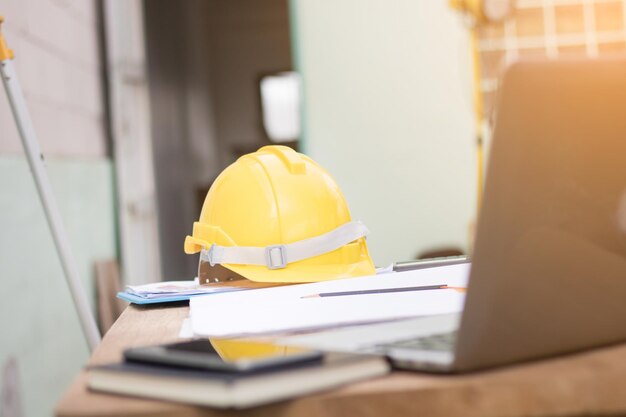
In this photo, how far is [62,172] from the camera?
2822 mm

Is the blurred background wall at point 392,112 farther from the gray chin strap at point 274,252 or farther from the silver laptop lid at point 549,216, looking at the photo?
the silver laptop lid at point 549,216

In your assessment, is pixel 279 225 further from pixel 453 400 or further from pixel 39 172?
pixel 453 400

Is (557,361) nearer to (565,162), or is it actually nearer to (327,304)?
(565,162)

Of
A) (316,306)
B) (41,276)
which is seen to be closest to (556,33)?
(41,276)

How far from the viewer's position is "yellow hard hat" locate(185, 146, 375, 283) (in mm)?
1377

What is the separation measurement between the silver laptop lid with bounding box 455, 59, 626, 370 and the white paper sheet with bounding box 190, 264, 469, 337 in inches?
8.6

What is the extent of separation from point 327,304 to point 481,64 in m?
2.97

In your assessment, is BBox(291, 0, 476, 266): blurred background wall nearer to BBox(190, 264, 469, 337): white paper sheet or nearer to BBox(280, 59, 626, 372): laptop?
BBox(190, 264, 469, 337): white paper sheet

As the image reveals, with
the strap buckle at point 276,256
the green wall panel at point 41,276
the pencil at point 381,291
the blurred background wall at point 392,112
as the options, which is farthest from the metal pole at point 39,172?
the blurred background wall at point 392,112

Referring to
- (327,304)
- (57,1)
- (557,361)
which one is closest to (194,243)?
(327,304)

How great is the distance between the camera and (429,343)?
0.64 meters

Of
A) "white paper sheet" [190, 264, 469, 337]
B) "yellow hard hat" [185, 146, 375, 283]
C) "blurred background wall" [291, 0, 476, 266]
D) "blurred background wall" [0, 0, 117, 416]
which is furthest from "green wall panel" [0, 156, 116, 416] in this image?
"white paper sheet" [190, 264, 469, 337]

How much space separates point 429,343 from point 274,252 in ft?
2.45

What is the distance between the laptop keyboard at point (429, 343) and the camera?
2.02ft
